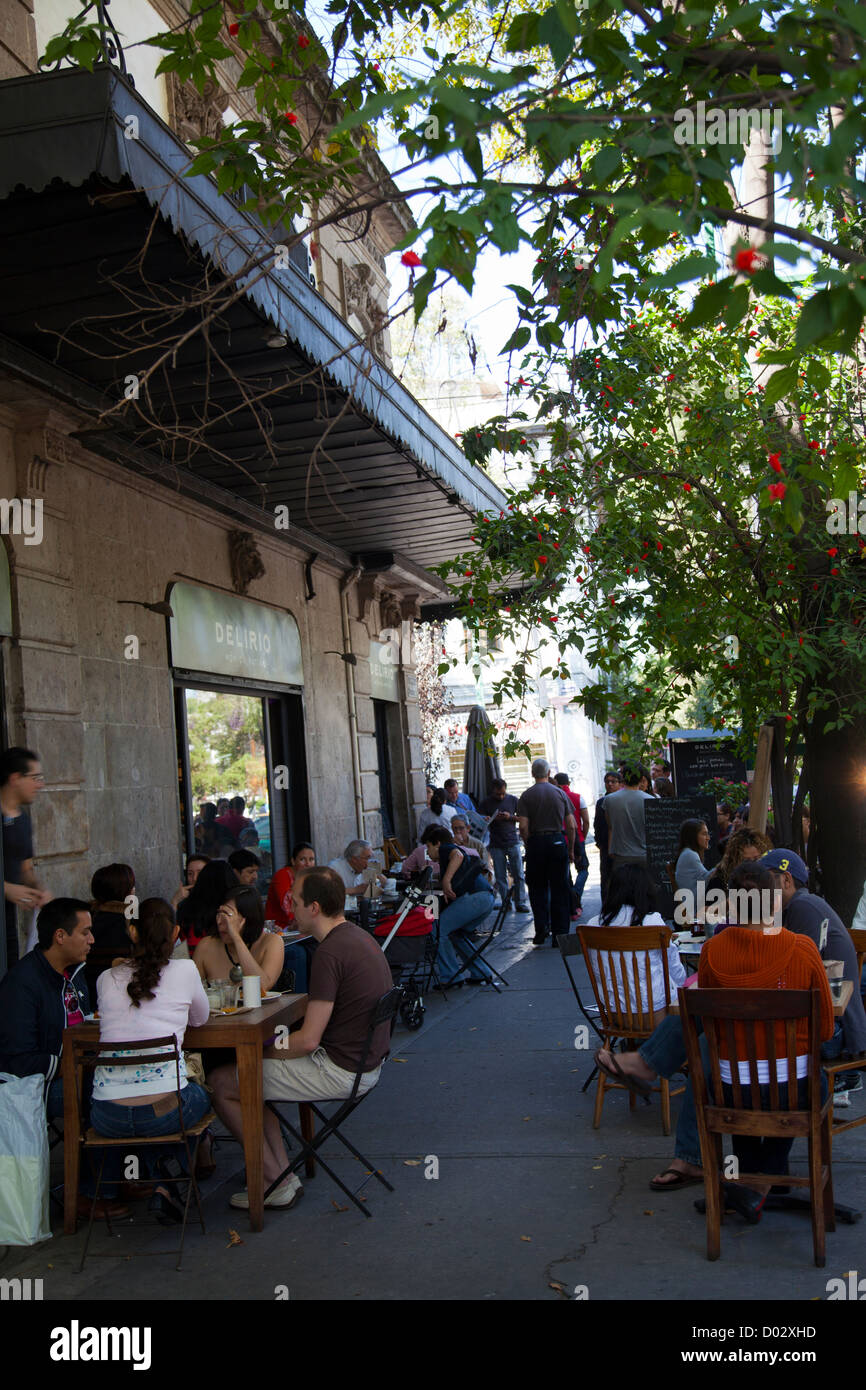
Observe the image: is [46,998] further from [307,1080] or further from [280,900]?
[280,900]

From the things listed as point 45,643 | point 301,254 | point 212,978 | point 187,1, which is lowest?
point 212,978

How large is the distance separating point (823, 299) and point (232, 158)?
116 inches

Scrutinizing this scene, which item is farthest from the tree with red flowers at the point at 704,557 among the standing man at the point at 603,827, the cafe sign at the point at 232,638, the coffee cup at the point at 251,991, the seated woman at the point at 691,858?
the standing man at the point at 603,827

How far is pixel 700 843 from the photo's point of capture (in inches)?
319

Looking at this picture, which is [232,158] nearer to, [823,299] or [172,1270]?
[823,299]

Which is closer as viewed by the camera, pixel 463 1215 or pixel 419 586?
pixel 463 1215

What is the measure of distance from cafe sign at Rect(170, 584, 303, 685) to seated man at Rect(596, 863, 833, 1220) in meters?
5.66

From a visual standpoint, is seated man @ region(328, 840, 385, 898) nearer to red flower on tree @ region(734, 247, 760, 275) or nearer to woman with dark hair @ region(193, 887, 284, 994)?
woman with dark hair @ region(193, 887, 284, 994)

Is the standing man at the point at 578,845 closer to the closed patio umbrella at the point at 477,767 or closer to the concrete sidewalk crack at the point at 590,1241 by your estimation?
the closed patio umbrella at the point at 477,767

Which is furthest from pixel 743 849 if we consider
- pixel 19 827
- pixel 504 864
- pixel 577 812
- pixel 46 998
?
pixel 577 812

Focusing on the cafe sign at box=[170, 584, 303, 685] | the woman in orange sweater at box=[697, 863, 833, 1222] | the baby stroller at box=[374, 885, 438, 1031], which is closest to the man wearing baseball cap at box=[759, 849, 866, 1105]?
the woman in orange sweater at box=[697, 863, 833, 1222]

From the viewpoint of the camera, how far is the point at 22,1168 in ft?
14.7

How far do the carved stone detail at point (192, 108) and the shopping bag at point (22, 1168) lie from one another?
7562 millimetres
